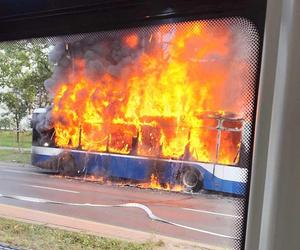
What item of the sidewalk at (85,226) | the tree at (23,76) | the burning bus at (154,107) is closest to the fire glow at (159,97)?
the burning bus at (154,107)

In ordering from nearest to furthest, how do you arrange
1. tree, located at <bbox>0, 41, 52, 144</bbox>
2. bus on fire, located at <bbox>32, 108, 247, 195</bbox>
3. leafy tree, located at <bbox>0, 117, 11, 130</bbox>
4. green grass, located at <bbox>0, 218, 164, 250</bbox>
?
bus on fire, located at <bbox>32, 108, 247, 195</bbox>, green grass, located at <bbox>0, 218, 164, 250</bbox>, tree, located at <bbox>0, 41, 52, 144</bbox>, leafy tree, located at <bbox>0, 117, 11, 130</bbox>

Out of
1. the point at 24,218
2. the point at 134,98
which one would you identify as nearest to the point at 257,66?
the point at 134,98

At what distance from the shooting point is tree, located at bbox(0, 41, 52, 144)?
1.27m

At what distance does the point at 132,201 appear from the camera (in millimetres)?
1069

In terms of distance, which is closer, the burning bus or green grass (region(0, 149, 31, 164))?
the burning bus

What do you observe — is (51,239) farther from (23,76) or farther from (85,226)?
(23,76)

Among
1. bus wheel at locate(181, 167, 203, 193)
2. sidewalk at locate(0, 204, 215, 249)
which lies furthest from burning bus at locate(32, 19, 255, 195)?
sidewalk at locate(0, 204, 215, 249)

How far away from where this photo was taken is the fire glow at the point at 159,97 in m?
0.92

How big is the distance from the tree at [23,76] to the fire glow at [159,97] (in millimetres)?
106

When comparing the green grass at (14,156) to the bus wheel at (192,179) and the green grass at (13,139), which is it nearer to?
the green grass at (13,139)

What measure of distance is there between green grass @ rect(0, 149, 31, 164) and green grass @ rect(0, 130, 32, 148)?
0.02 meters

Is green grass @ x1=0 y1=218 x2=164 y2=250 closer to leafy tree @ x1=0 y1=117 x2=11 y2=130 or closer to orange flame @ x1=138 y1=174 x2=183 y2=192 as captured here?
orange flame @ x1=138 y1=174 x2=183 y2=192

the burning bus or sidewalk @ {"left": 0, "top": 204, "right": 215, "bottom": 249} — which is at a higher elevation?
the burning bus

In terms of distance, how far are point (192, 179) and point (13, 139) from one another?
725 millimetres
